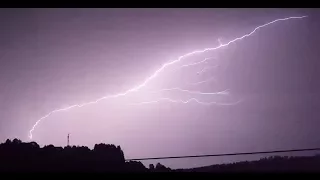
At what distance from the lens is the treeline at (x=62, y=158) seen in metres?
4.16

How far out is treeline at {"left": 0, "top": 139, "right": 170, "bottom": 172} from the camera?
4.16m

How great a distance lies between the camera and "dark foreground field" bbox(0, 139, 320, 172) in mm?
4102

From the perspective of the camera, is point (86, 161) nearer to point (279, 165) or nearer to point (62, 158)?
point (62, 158)

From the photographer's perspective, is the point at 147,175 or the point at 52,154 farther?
the point at 52,154

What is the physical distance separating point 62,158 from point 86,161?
29 centimetres

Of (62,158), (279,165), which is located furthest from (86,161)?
(279,165)

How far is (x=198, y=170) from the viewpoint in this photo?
4027 mm

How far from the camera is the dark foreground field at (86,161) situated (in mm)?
4102

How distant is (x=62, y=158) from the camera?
13.9ft

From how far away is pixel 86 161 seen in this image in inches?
166
